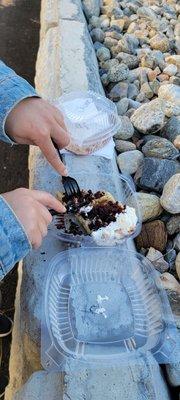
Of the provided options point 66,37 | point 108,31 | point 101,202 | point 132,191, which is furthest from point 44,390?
point 108,31

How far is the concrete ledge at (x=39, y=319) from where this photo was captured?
155cm

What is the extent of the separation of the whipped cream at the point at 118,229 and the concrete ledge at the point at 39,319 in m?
0.17

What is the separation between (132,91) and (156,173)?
89 cm

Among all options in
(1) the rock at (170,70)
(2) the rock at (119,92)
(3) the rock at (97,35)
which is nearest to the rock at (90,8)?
(3) the rock at (97,35)

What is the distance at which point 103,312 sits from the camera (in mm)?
1775

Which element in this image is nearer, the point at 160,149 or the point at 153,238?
the point at 153,238

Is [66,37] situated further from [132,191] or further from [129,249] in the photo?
[129,249]

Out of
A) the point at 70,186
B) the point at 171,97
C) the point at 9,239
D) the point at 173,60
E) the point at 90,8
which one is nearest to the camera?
the point at 9,239

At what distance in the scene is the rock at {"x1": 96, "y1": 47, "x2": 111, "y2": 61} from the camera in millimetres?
3438

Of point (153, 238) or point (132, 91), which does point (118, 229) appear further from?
point (132, 91)

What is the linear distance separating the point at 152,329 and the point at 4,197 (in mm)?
639

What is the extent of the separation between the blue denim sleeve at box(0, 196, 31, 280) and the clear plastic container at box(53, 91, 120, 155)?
93 cm

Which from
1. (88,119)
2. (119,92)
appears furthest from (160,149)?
(119,92)

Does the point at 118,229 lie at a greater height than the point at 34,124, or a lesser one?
Answer: lesser
